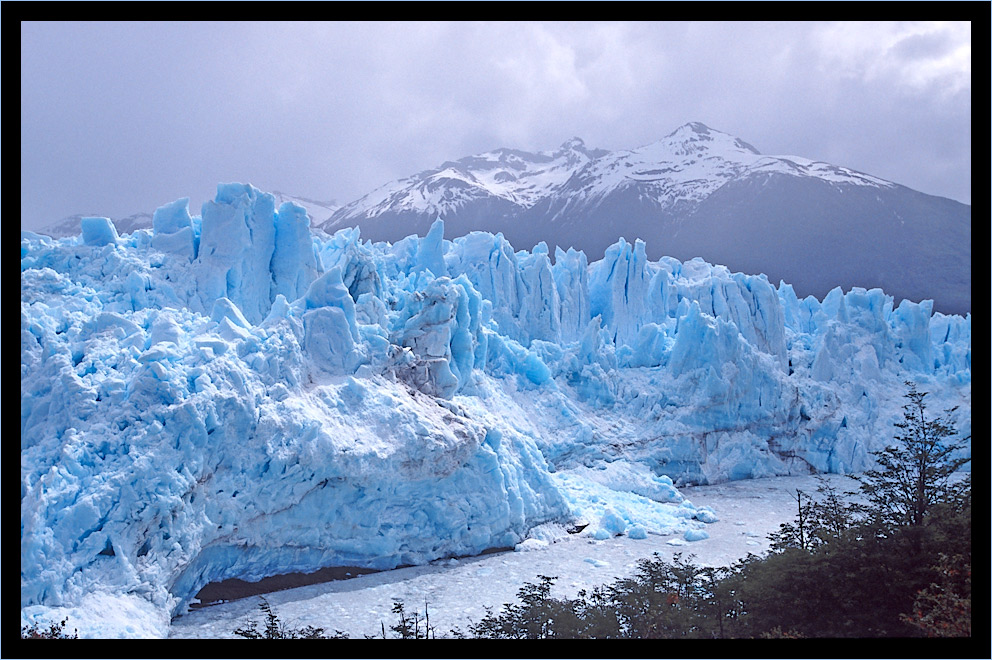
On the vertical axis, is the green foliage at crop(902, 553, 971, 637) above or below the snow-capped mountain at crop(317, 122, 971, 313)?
below

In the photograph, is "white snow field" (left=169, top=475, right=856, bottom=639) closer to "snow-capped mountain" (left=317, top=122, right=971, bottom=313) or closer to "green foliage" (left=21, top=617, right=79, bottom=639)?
"green foliage" (left=21, top=617, right=79, bottom=639)

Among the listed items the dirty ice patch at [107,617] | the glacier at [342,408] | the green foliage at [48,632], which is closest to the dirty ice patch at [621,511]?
the glacier at [342,408]

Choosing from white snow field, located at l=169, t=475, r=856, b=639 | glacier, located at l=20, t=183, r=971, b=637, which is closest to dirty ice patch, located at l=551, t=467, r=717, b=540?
glacier, located at l=20, t=183, r=971, b=637

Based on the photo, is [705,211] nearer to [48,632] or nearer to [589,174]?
[589,174]

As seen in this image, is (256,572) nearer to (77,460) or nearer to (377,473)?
(377,473)

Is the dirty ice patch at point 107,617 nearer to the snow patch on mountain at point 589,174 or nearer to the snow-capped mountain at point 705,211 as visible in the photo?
the snow-capped mountain at point 705,211

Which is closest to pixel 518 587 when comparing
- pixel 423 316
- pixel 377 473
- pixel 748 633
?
pixel 377 473

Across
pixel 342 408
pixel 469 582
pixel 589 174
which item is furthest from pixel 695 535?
pixel 589 174

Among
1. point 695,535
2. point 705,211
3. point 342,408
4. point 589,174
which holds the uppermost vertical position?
point 589,174
